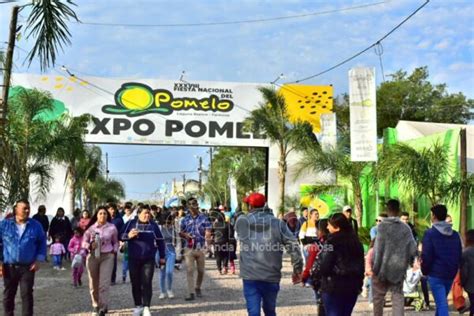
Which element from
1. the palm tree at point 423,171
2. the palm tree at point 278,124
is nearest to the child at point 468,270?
the palm tree at point 423,171

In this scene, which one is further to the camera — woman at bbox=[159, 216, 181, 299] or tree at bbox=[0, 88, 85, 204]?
tree at bbox=[0, 88, 85, 204]

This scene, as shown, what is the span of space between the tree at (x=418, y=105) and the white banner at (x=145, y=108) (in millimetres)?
17537

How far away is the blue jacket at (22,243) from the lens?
765 cm

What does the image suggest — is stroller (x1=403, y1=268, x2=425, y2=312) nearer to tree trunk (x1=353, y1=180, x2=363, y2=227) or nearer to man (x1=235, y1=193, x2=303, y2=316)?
man (x1=235, y1=193, x2=303, y2=316)

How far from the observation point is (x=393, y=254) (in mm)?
6883

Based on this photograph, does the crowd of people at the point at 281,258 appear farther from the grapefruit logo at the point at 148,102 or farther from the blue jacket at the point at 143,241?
the grapefruit logo at the point at 148,102

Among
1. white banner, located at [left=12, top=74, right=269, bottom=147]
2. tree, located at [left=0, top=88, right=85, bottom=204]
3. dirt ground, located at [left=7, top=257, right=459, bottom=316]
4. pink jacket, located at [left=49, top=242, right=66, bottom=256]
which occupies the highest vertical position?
white banner, located at [left=12, top=74, right=269, bottom=147]

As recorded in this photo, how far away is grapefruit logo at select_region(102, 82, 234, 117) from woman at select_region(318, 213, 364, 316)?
21.8 metres

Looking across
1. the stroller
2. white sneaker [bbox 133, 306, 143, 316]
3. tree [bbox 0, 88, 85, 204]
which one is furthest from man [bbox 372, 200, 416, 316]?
tree [bbox 0, 88, 85, 204]

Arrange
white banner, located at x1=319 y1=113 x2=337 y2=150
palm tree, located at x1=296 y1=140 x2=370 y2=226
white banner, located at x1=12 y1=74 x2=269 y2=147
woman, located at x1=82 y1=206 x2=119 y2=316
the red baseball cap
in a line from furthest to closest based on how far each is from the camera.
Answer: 1. white banner, located at x1=12 y1=74 x2=269 y2=147
2. white banner, located at x1=319 y1=113 x2=337 y2=150
3. palm tree, located at x1=296 y1=140 x2=370 y2=226
4. woman, located at x1=82 y1=206 x2=119 y2=316
5. the red baseball cap

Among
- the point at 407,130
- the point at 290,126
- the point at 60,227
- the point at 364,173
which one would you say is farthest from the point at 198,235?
the point at 290,126

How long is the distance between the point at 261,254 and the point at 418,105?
38399mm

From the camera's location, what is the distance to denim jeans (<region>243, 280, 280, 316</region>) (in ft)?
21.1

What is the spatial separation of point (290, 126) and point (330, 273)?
20137mm
